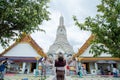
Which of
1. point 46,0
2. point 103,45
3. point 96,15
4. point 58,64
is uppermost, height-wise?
point 46,0

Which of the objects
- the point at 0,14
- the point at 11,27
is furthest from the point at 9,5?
the point at 11,27

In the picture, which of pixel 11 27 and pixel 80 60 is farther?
pixel 80 60

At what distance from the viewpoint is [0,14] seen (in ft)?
29.1

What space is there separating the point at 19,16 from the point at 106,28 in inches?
195

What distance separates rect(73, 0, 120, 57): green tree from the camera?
928 centimetres

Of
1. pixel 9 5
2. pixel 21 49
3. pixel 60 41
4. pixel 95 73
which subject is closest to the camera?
pixel 9 5

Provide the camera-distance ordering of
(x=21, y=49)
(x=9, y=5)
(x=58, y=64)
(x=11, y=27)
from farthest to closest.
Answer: (x=21, y=49) → (x=11, y=27) → (x=9, y=5) → (x=58, y=64)

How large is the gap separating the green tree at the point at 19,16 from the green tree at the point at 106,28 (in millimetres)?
2361

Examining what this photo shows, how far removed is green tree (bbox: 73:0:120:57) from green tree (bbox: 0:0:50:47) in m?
2.36

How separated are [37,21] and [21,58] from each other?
1930 centimetres

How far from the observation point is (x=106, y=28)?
9.84m

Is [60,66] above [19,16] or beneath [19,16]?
beneath

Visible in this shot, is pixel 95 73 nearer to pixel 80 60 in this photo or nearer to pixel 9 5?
pixel 80 60

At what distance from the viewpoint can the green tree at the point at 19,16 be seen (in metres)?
8.83
